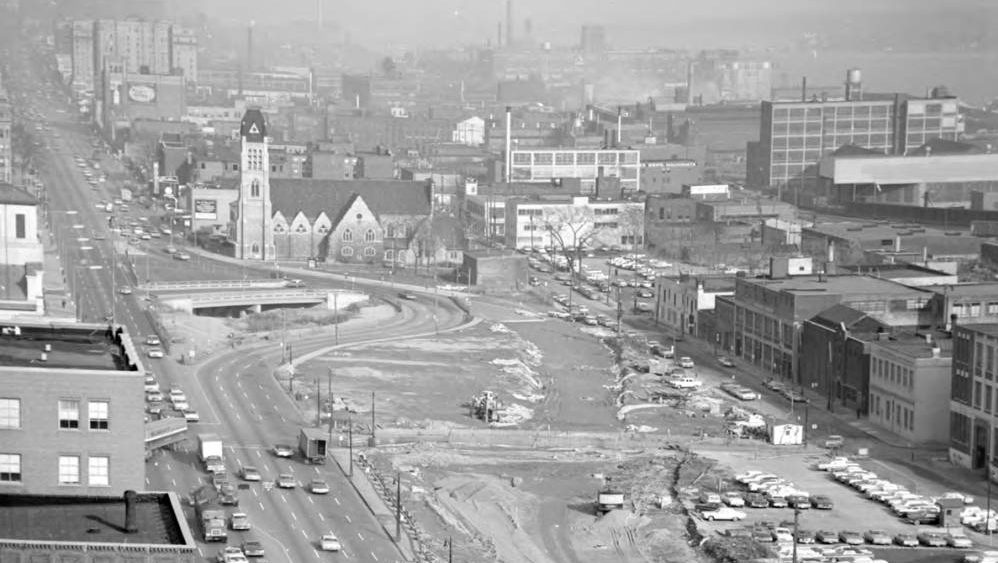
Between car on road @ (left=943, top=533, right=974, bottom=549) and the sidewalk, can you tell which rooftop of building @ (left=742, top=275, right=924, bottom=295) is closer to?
the sidewalk

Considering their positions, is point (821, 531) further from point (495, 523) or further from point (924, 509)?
point (495, 523)

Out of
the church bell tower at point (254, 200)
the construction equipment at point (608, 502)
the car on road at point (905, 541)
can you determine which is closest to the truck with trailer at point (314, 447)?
the construction equipment at point (608, 502)

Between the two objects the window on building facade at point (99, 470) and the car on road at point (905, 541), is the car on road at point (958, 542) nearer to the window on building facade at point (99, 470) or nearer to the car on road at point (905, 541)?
the car on road at point (905, 541)

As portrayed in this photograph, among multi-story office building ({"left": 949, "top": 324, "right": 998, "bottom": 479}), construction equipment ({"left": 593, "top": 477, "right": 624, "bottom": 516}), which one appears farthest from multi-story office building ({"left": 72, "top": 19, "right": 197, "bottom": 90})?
construction equipment ({"left": 593, "top": 477, "right": 624, "bottom": 516})

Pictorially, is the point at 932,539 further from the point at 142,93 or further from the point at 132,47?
the point at 132,47

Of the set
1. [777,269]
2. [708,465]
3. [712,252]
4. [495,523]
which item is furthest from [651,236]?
[495,523]

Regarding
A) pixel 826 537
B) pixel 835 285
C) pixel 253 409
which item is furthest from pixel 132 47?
pixel 826 537
